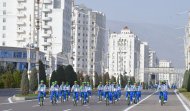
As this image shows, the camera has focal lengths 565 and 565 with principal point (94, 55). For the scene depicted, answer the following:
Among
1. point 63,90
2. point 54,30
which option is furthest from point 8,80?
point 54,30

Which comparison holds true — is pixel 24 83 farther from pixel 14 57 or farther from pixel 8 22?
pixel 8 22

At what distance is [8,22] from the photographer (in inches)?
4862

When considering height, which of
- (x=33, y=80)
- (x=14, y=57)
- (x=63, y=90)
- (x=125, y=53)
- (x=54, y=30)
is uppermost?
(x=54, y=30)

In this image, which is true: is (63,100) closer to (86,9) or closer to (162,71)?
(162,71)

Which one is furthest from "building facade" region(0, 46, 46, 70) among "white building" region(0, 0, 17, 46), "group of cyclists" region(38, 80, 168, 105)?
"group of cyclists" region(38, 80, 168, 105)

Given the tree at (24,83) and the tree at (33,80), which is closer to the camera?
the tree at (24,83)

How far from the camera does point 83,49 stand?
158625 mm

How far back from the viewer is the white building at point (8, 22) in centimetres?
12200

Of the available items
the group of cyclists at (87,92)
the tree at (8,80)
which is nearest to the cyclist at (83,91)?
the group of cyclists at (87,92)

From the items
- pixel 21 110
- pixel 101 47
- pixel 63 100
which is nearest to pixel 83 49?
pixel 101 47

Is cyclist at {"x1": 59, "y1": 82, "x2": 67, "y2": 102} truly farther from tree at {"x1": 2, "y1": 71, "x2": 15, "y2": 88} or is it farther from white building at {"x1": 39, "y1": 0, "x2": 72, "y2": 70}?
white building at {"x1": 39, "y1": 0, "x2": 72, "y2": 70}

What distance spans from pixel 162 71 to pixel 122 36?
114ft

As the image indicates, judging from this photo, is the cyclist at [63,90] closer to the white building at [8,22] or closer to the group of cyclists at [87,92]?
the group of cyclists at [87,92]

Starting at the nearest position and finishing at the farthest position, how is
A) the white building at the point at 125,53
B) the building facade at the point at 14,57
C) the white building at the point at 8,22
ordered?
the building facade at the point at 14,57 < the white building at the point at 8,22 < the white building at the point at 125,53
